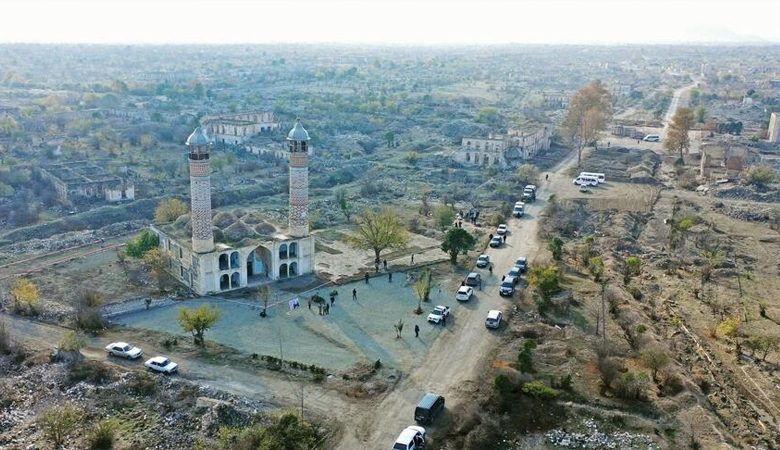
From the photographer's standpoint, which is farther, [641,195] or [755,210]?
[641,195]

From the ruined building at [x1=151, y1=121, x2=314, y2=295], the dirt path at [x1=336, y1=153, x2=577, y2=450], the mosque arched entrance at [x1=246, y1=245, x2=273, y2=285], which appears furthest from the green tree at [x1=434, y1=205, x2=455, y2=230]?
the mosque arched entrance at [x1=246, y1=245, x2=273, y2=285]

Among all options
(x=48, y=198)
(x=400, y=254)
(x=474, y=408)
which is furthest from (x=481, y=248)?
(x=48, y=198)

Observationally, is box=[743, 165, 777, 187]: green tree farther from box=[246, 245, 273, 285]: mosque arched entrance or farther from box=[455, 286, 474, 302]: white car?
box=[246, 245, 273, 285]: mosque arched entrance

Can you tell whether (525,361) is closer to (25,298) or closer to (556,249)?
(556,249)

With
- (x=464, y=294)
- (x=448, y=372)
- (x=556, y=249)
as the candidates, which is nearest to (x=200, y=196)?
(x=464, y=294)

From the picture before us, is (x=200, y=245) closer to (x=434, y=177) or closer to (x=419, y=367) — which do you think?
(x=419, y=367)

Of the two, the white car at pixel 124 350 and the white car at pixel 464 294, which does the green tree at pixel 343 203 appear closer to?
the white car at pixel 464 294
